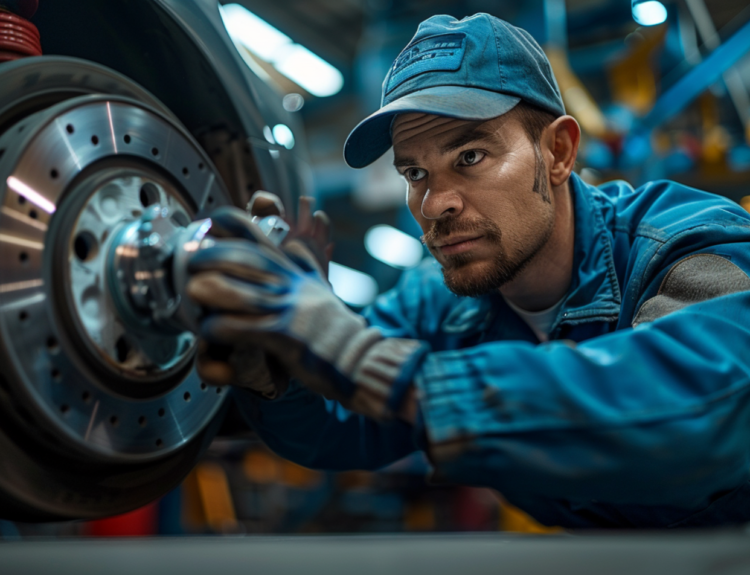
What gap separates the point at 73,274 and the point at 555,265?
62 cm

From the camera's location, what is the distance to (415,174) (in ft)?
2.76

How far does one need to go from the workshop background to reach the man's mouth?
359 millimetres

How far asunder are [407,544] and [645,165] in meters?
2.61

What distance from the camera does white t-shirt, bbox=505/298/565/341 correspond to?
924mm

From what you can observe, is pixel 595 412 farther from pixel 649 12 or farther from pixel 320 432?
pixel 649 12

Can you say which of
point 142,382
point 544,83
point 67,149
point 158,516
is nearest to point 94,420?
point 142,382

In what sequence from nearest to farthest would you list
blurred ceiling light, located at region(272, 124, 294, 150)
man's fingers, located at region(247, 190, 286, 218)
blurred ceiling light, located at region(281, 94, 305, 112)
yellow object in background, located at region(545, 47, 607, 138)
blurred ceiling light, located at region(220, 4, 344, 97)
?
1. man's fingers, located at region(247, 190, 286, 218)
2. blurred ceiling light, located at region(272, 124, 294, 150)
3. blurred ceiling light, located at region(281, 94, 305, 112)
4. blurred ceiling light, located at region(220, 4, 344, 97)
5. yellow object in background, located at region(545, 47, 607, 138)

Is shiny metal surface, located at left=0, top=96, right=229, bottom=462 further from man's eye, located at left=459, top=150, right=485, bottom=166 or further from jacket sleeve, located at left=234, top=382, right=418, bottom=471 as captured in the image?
man's eye, located at left=459, top=150, right=485, bottom=166

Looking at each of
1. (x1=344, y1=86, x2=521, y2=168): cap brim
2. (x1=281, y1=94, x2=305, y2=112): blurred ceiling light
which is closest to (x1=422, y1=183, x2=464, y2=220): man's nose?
(x1=344, y1=86, x2=521, y2=168): cap brim

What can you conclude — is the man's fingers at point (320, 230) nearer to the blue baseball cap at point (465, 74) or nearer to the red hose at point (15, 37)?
the blue baseball cap at point (465, 74)

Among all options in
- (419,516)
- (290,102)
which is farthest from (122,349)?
(419,516)

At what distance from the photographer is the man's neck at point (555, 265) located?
89cm

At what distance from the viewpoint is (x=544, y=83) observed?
2.69ft

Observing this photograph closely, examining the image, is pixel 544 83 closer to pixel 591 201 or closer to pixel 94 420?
pixel 591 201
